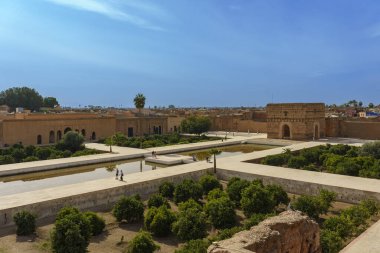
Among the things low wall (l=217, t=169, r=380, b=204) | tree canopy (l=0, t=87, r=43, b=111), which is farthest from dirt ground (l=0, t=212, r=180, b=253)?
tree canopy (l=0, t=87, r=43, b=111)

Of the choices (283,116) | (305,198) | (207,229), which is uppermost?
(283,116)

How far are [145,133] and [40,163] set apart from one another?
18336 millimetres

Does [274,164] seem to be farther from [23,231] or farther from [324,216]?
[23,231]

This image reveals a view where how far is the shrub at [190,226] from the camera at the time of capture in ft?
32.7

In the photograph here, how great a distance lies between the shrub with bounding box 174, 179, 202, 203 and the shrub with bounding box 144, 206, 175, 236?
2.42m

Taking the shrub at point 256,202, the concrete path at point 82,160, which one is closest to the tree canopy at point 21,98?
the concrete path at point 82,160

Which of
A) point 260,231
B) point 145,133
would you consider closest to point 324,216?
point 260,231

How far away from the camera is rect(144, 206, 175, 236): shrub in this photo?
418 inches

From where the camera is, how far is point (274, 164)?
66.5ft

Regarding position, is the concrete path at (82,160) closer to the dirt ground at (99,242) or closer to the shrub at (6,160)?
the shrub at (6,160)

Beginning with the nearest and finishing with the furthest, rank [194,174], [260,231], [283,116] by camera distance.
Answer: [260,231] < [194,174] < [283,116]

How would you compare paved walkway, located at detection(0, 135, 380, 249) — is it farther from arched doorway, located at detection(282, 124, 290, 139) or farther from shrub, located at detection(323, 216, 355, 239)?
arched doorway, located at detection(282, 124, 290, 139)

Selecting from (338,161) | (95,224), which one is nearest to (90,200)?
(95,224)

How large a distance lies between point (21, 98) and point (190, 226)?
2132 inches
